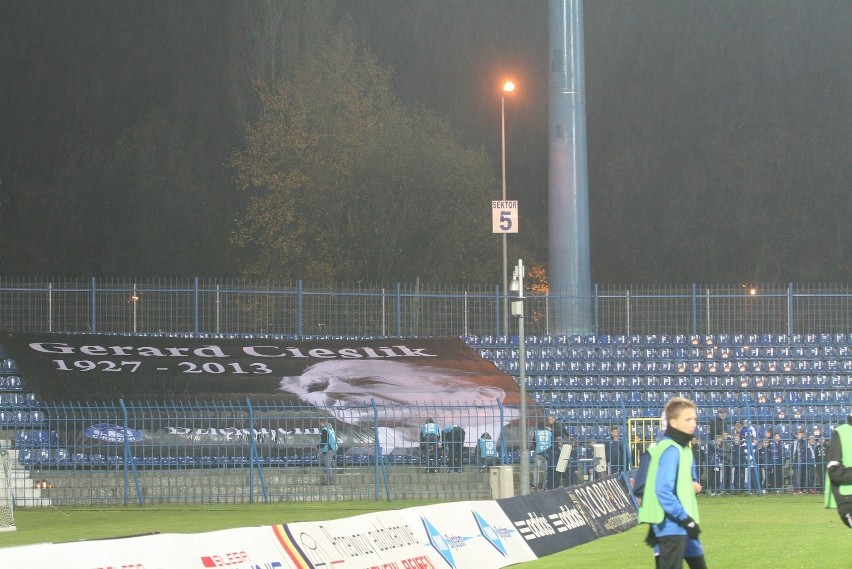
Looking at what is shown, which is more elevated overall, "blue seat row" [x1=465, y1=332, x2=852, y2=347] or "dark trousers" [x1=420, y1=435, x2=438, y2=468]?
"blue seat row" [x1=465, y1=332, x2=852, y2=347]

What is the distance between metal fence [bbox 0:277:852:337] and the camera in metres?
31.0

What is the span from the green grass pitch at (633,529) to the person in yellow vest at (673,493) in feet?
15.4

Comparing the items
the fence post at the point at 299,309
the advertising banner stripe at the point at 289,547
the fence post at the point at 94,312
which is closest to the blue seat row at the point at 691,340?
the fence post at the point at 299,309

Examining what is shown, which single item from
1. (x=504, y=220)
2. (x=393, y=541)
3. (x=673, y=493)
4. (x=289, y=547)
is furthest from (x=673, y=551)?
(x=504, y=220)

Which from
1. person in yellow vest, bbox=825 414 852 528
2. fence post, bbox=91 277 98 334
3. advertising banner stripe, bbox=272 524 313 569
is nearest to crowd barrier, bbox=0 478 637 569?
advertising banner stripe, bbox=272 524 313 569

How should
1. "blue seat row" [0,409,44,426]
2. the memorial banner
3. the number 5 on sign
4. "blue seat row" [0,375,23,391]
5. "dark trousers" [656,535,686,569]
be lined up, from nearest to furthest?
"dark trousers" [656,535,686,569] < "blue seat row" [0,409,44,426] < the memorial banner < "blue seat row" [0,375,23,391] < the number 5 on sign

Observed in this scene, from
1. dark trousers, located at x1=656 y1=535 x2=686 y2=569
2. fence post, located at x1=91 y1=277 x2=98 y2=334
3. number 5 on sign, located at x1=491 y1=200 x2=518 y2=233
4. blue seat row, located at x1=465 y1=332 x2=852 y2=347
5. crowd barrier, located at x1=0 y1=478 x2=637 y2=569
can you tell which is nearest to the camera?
dark trousers, located at x1=656 y1=535 x2=686 y2=569

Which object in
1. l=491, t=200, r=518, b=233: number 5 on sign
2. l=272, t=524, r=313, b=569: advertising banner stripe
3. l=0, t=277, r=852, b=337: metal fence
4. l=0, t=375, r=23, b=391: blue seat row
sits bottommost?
l=272, t=524, r=313, b=569: advertising banner stripe

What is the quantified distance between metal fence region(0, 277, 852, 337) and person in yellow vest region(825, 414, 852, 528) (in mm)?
20539

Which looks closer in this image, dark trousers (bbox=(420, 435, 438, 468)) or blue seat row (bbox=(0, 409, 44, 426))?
dark trousers (bbox=(420, 435, 438, 468))

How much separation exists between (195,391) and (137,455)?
10.5 feet

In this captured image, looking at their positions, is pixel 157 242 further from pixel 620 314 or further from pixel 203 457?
pixel 203 457

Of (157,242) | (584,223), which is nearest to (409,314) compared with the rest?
(584,223)

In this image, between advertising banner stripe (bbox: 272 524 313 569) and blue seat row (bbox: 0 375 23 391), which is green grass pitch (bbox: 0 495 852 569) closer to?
advertising banner stripe (bbox: 272 524 313 569)
